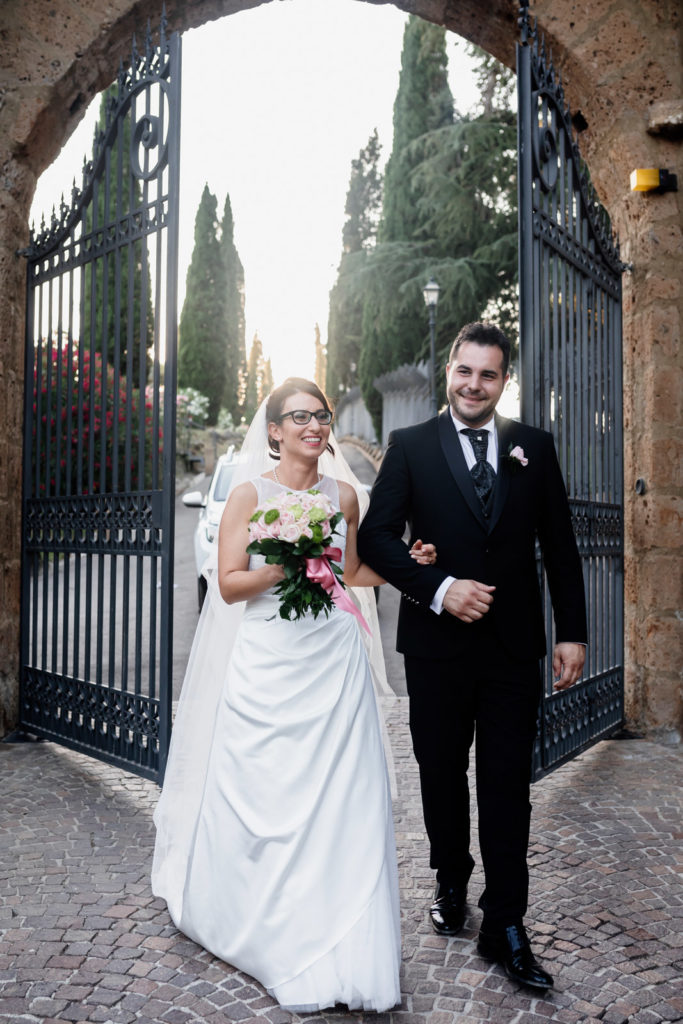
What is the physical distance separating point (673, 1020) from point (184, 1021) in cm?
144

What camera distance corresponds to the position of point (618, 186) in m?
5.95

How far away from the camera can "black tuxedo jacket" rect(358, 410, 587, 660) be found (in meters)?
2.98

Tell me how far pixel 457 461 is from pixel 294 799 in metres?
1.26

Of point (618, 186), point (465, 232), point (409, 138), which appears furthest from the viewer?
point (409, 138)

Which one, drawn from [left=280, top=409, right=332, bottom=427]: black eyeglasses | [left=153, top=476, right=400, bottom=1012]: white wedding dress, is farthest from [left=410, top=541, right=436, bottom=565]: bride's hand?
[left=280, top=409, right=332, bottom=427]: black eyeglasses

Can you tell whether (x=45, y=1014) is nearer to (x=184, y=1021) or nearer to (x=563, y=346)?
(x=184, y=1021)

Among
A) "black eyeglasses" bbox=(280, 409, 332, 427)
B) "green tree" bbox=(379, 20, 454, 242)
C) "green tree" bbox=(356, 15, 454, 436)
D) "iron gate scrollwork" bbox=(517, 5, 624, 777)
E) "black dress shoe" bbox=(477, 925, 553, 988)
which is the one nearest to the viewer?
"black dress shoe" bbox=(477, 925, 553, 988)

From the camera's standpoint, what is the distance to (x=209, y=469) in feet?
109

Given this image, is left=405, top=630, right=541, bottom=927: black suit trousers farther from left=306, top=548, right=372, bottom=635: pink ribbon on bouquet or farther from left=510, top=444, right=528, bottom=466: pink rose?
left=510, top=444, right=528, bottom=466: pink rose

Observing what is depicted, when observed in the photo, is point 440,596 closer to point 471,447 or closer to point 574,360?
point 471,447

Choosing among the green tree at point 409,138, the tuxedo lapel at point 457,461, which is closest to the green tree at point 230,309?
the green tree at point 409,138

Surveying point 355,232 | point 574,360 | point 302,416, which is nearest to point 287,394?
point 302,416

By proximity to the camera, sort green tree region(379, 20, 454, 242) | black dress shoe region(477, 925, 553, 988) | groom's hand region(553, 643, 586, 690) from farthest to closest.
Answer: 1. green tree region(379, 20, 454, 242)
2. groom's hand region(553, 643, 586, 690)
3. black dress shoe region(477, 925, 553, 988)

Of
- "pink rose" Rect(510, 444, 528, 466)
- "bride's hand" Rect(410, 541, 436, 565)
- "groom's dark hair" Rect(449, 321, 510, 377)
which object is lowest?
"bride's hand" Rect(410, 541, 436, 565)
